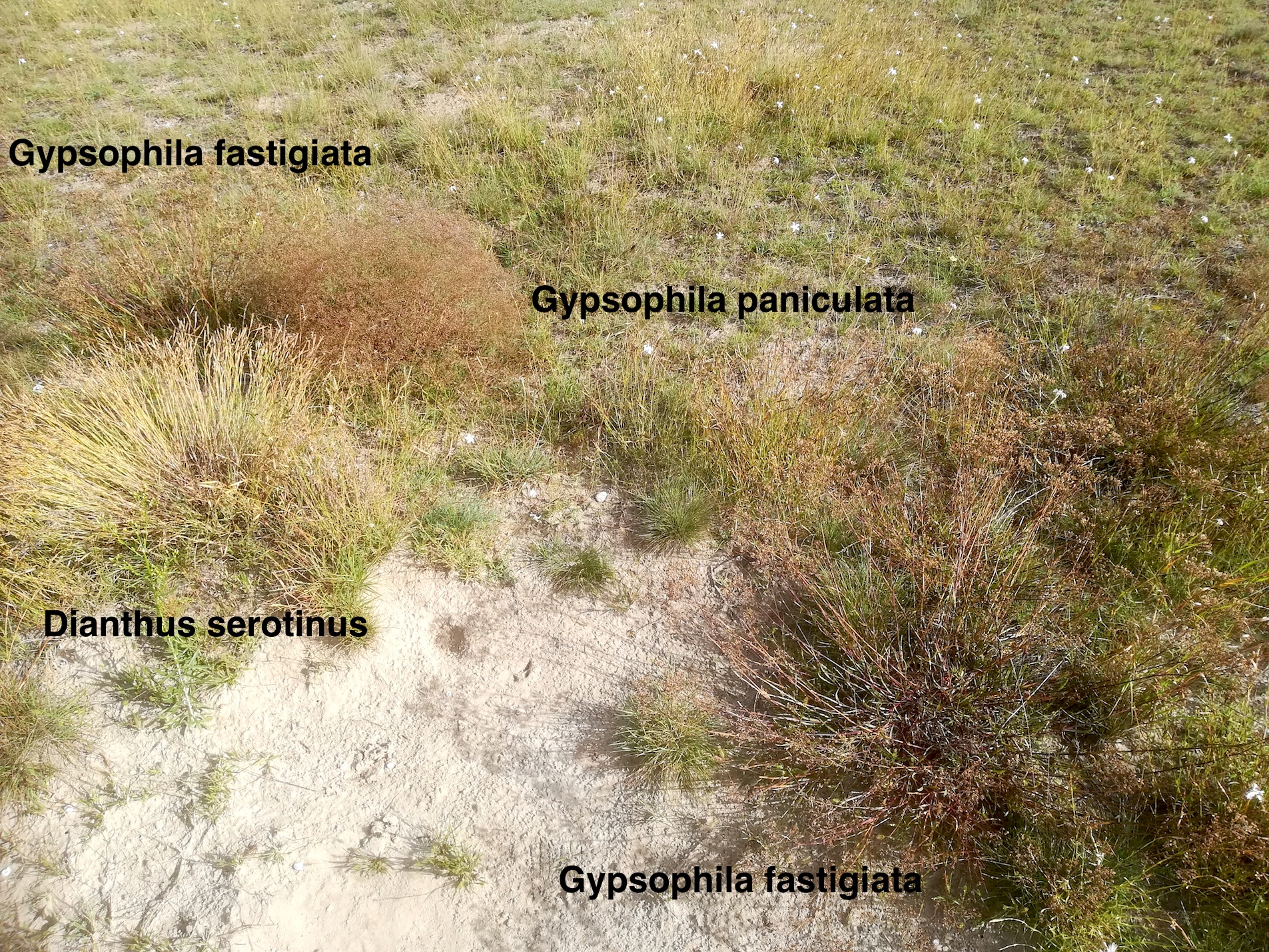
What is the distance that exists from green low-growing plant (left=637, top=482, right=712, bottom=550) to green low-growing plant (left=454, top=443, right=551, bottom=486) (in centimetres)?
67

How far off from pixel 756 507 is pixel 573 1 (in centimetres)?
825

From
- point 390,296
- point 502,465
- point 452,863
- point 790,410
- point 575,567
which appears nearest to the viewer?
point 452,863

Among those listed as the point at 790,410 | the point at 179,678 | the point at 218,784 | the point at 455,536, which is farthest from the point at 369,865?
the point at 790,410

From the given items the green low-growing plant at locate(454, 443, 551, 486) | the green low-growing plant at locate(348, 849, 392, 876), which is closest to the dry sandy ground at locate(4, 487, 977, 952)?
the green low-growing plant at locate(348, 849, 392, 876)

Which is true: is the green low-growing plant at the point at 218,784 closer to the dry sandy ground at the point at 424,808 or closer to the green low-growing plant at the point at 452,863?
the dry sandy ground at the point at 424,808

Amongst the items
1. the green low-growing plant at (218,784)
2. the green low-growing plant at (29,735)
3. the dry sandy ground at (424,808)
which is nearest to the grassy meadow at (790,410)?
the green low-growing plant at (29,735)

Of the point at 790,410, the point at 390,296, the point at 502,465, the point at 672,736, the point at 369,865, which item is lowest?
the point at 369,865

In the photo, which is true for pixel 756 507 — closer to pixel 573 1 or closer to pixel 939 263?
pixel 939 263

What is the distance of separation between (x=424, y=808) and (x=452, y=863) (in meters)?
0.27

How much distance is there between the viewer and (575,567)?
3611 millimetres

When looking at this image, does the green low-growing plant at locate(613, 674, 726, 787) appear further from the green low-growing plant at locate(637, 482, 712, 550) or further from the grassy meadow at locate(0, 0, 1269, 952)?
the green low-growing plant at locate(637, 482, 712, 550)

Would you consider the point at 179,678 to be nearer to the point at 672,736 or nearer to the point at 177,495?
the point at 177,495

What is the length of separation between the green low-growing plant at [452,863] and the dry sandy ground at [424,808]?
3 centimetres

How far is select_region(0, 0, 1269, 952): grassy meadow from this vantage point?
2.80 metres
